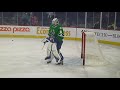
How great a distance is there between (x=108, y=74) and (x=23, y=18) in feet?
35.1

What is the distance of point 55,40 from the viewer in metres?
8.59

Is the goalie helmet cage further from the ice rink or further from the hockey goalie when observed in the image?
the hockey goalie

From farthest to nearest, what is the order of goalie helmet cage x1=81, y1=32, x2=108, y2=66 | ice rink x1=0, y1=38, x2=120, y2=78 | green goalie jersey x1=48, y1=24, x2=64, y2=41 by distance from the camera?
1. goalie helmet cage x1=81, y1=32, x2=108, y2=66
2. green goalie jersey x1=48, y1=24, x2=64, y2=41
3. ice rink x1=0, y1=38, x2=120, y2=78

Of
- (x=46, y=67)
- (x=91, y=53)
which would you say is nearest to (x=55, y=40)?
(x=46, y=67)

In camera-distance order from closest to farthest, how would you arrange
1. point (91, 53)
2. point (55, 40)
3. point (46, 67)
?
point (46, 67) → point (55, 40) → point (91, 53)

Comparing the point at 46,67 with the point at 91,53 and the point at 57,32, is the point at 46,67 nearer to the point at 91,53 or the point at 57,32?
the point at 57,32

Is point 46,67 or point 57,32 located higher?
point 57,32

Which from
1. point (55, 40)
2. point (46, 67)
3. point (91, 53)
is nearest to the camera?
point (46, 67)

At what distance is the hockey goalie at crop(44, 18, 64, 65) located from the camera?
8.48 meters

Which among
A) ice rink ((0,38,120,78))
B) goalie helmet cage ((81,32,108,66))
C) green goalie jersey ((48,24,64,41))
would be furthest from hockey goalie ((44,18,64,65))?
goalie helmet cage ((81,32,108,66))

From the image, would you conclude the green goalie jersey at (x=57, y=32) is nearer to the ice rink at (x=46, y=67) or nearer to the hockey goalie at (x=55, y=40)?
the hockey goalie at (x=55, y=40)
